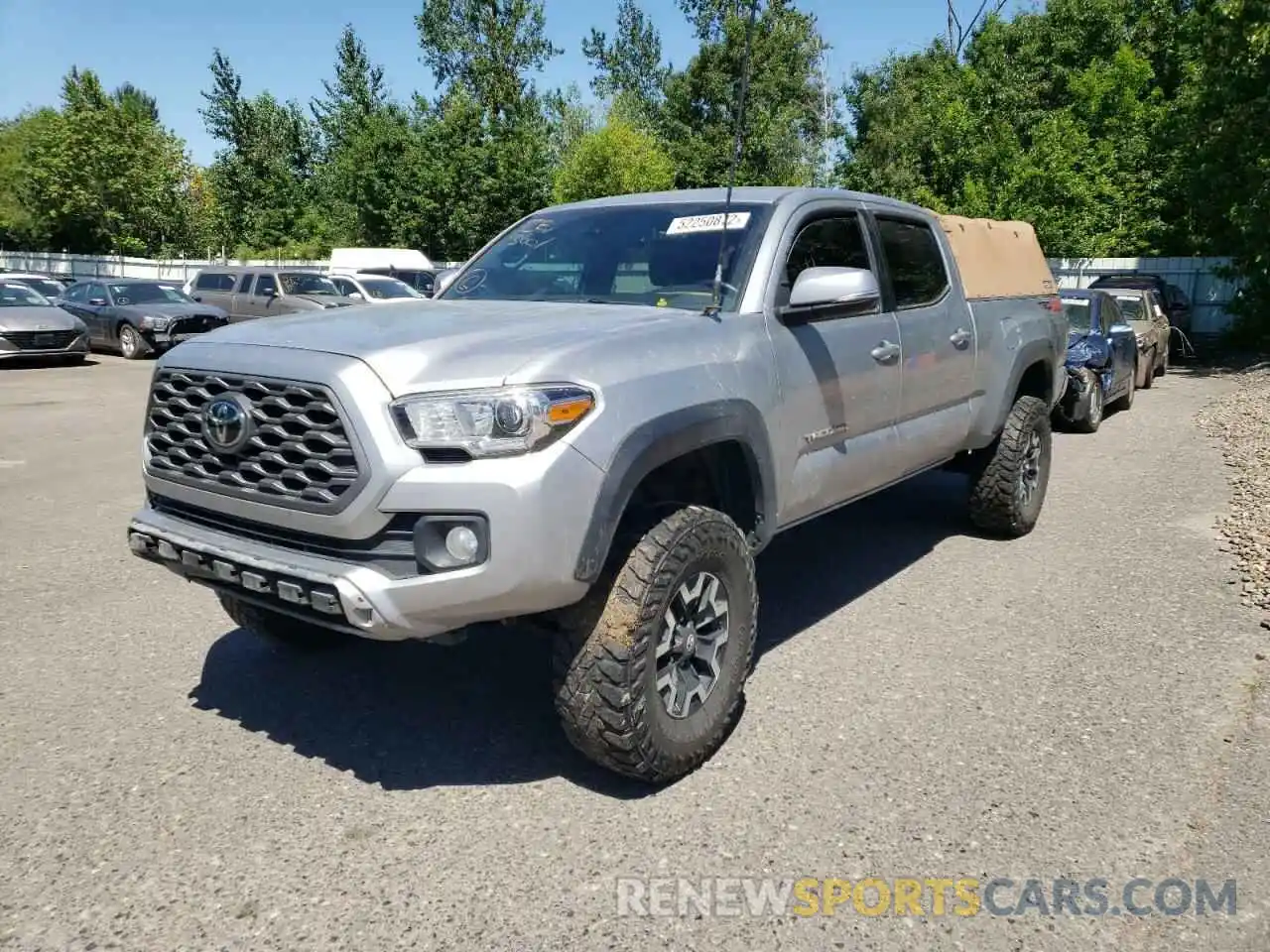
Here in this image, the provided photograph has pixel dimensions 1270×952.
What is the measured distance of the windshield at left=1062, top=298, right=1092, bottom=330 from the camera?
11891 mm

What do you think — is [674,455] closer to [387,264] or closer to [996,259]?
[996,259]

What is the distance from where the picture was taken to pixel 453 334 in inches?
126

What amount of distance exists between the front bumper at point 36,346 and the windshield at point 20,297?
102 cm

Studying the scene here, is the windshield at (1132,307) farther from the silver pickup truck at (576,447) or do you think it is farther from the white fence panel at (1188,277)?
the silver pickup truck at (576,447)

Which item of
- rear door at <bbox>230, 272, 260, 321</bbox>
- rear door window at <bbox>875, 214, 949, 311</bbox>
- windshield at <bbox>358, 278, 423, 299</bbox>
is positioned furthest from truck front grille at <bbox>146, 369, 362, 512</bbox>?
rear door at <bbox>230, 272, 260, 321</bbox>

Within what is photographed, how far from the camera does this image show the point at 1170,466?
30.7 ft

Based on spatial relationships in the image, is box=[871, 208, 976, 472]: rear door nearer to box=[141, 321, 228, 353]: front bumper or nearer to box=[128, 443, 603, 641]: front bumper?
box=[128, 443, 603, 641]: front bumper

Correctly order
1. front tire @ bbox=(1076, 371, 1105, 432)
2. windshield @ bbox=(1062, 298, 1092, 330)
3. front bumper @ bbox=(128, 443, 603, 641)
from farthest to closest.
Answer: windshield @ bbox=(1062, 298, 1092, 330), front tire @ bbox=(1076, 371, 1105, 432), front bumper @ bbox=(128, 443, 603, 641)

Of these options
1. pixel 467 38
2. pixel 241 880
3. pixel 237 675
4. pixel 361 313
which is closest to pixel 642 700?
pixel 241 880

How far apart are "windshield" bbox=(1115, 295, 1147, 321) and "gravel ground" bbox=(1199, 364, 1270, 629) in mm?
1672

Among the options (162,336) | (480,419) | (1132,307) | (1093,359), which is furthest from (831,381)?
(162,336)

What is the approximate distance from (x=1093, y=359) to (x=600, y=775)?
9.80 metres

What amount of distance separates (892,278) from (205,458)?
127 inches

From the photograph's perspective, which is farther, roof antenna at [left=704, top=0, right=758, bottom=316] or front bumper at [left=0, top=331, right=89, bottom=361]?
front bumper at [left=0, top=331, right=89, bottom=361]
